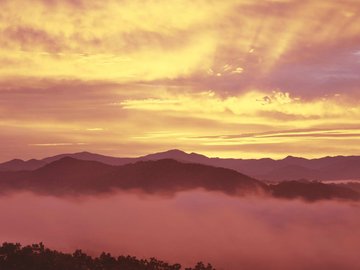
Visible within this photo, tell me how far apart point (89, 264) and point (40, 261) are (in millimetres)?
8344

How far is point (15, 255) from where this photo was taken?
85.1 meters

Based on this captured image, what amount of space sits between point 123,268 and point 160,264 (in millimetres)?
6027

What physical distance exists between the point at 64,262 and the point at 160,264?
48.0ft

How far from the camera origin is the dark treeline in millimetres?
83625

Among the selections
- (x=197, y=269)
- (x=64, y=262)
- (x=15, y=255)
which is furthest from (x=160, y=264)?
(x=15, y=255)

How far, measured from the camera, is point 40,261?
274 ft

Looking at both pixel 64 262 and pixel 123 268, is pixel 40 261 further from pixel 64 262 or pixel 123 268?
pixel 123 268

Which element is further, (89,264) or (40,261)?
(89,264)

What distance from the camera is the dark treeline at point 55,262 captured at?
274 feet

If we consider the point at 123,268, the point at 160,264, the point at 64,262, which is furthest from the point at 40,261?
the point at 160,264

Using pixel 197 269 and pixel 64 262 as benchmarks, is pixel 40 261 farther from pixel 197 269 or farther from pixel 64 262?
pixel 197 269

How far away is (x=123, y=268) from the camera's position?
8644cm

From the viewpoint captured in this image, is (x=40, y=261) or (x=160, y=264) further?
(x=160, y=264)

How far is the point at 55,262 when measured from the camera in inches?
3290
